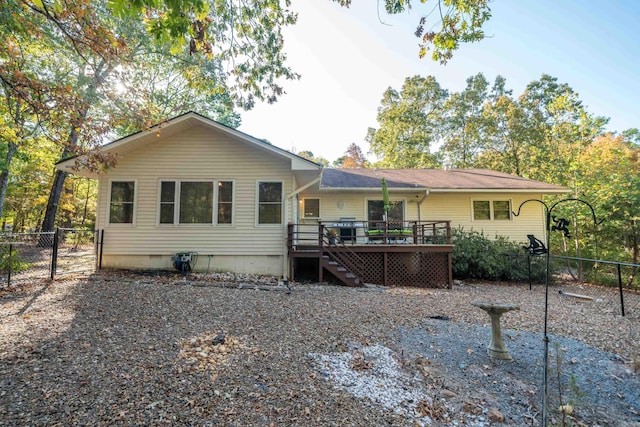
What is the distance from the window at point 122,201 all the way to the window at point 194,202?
0.89 m

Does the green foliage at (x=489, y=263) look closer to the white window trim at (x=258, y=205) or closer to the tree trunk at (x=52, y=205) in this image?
the white window trim at (x=258, y=205)

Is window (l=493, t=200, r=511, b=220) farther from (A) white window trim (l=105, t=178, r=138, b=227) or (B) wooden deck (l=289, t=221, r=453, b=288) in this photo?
(A) white window trim (l=105, t=178, r=138, b=227)

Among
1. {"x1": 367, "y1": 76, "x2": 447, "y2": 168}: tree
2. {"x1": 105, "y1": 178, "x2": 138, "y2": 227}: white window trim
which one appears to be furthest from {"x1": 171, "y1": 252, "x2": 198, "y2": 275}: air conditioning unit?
{"x1": 367, "y1": 76, "x2": 447, "y2": 168}: tree

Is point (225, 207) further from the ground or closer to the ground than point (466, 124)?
closer to the ground

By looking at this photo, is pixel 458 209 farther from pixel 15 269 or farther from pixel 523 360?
pixel 15 269

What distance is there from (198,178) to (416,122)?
1937 centimetres

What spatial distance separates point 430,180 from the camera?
1325cm

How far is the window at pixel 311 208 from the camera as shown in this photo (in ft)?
40.2

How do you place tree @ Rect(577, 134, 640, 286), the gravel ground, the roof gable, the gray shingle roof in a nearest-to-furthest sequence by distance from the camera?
the gravel ground, the roof gable, tree @ Rect(577, 134, 640, 286), the gray shingle roof

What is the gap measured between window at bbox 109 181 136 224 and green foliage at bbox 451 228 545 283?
10680 mm

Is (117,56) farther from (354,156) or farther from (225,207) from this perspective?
(354,156)

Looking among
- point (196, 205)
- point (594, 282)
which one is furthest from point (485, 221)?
point (196, 205)

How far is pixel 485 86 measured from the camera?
21.5 m

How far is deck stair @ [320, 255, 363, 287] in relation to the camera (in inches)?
327
